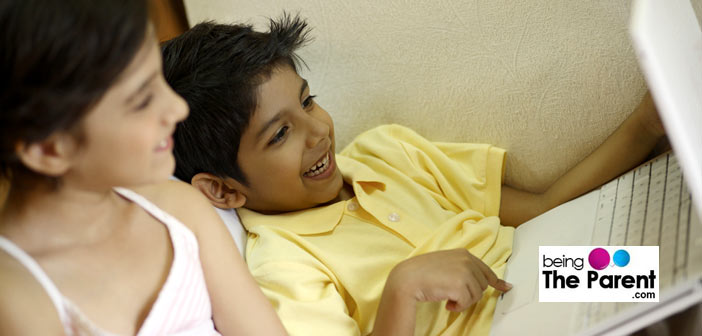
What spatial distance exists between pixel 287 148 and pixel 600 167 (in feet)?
1.66

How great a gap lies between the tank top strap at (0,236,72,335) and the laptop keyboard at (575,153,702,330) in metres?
0.58

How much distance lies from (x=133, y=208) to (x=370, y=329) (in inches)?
16.2

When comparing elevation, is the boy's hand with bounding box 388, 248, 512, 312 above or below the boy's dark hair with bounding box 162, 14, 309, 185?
below

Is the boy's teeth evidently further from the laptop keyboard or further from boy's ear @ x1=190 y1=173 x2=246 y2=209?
the laptop keyboard

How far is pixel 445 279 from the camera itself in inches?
33.7

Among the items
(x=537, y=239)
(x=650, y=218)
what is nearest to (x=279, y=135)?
(x=537, y=239)

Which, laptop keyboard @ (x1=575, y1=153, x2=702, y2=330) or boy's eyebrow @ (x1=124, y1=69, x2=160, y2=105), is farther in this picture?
laptop keyboard @ (x1=575, y1=153, x2=702, y2=330)

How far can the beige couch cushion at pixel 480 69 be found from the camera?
3.26 ft

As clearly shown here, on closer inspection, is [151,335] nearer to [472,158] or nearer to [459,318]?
[459,318]

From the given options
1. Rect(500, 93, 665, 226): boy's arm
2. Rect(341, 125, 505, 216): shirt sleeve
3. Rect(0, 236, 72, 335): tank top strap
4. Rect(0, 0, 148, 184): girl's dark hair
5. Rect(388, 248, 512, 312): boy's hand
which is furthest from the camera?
Rect(341, 125, 505, 216): shirt sleeve

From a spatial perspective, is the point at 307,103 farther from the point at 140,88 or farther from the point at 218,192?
the point at 140,88

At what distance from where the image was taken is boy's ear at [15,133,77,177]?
57 cm

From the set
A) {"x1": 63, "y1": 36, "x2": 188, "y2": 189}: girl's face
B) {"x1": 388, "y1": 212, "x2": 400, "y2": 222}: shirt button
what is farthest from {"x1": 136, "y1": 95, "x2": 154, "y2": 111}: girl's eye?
{"x1": 388, "y1": 212, "x2": 400, "y2": 222}: shirt button

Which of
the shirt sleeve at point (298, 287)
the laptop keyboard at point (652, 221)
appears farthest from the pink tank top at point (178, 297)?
the laptop keyboard at point (652, 221)
